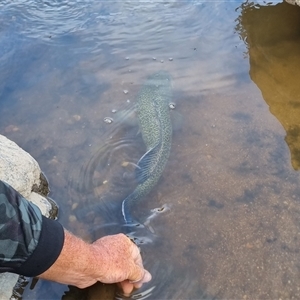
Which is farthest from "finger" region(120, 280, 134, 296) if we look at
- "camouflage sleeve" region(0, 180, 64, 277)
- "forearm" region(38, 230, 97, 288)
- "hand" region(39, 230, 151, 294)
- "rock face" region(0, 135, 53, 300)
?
"rock face" region(0, 135, 53, 300)

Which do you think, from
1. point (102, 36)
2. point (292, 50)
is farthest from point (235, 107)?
point (102, 36)

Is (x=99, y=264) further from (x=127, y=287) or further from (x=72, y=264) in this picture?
(x=127, y=287)

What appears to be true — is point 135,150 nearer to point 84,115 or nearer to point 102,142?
point 102,142

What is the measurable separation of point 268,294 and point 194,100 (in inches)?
89.3

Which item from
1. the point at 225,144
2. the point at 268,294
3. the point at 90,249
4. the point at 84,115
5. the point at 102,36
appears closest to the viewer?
the point at 90,249

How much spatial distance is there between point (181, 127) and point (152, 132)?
331 mm

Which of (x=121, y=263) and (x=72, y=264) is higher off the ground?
(x=72, y=264)

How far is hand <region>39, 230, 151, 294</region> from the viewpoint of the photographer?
222 centimetres

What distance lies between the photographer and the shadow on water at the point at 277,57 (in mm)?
4098

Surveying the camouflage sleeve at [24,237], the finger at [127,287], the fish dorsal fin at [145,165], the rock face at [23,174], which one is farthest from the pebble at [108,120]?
the camouflage sleeve at [24,237]

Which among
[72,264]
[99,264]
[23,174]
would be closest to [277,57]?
[23,174]

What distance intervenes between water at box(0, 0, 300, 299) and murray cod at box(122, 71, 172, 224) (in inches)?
3.3

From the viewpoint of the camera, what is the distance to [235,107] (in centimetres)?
426

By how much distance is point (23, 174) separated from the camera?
10.1 ft
